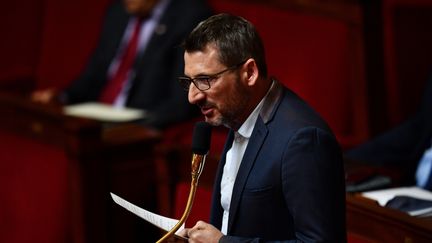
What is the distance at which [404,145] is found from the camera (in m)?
1.40

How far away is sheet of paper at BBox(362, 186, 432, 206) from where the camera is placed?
45.3 inches

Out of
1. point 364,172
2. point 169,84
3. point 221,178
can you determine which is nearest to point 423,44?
point 364,172

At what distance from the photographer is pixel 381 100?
5.43ft

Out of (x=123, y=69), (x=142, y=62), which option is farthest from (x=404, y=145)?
(x=123, y=69)

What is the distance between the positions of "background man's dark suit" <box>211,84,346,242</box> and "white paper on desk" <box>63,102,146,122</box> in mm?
970

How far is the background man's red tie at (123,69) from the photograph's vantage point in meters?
2.10

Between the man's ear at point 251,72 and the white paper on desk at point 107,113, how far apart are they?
3.19 feet

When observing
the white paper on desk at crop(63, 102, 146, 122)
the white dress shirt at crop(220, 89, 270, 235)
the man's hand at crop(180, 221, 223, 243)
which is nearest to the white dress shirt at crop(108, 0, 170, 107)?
the white paper on desk at crop(63, 102, 146, 122)

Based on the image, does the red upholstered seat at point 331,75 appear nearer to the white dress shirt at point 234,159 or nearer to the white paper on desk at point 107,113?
the white paper on desk at point 107,113

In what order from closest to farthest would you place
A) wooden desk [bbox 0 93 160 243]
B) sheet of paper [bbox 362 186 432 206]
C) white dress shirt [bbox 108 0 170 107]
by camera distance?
sheet of paper [bbox 362 186 432 206], wooden desk [bbox 0 93 160 243], white dress shirt [bbox 108 0 170 107]

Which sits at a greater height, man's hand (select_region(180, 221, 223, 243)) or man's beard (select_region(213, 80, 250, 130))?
man's beard (select_region(213, 80, 250, 130))

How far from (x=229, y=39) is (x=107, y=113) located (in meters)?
1.06

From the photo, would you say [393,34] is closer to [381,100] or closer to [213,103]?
[381,100]

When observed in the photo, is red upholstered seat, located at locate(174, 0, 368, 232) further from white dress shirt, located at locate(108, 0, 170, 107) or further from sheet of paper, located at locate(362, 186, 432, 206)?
white dress shirt, located at locate(108, 0, 170, 107)
